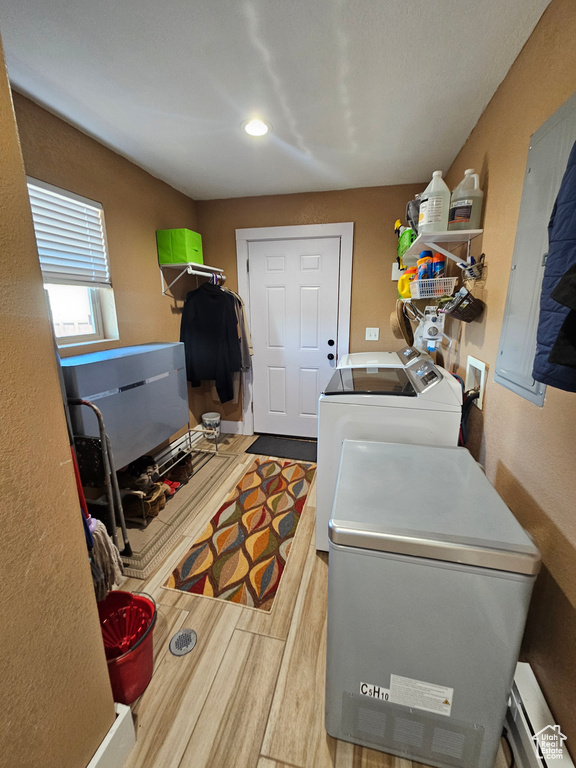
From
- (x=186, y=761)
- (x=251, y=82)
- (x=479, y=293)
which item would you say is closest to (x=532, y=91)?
(x=479, y=293)

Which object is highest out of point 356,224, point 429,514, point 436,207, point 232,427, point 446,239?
point 356,224

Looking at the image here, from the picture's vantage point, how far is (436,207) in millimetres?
1453

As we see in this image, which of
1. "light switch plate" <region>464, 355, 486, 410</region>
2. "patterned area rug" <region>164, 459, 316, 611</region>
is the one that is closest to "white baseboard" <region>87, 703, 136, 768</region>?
"patterned area rug" <region>164, 459, 316, 611</region>

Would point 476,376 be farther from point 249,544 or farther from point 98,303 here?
point 98,303

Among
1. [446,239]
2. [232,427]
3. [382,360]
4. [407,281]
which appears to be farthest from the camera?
[232,427]

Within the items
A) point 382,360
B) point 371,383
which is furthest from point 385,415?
point 382,360

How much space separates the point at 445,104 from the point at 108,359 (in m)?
2.14

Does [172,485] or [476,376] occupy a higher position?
[476,376]

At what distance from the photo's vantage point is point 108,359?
1.67 meters

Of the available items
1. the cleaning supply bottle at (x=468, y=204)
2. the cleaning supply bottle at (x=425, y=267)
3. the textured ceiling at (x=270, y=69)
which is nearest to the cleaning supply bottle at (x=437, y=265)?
the cleaning supply bottle at (x=425, y=267)

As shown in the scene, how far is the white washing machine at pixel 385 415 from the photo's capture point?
1455mm

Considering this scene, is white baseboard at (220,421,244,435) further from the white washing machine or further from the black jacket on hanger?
the white washing machine

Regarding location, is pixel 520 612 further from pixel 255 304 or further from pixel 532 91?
pixel 255 304
